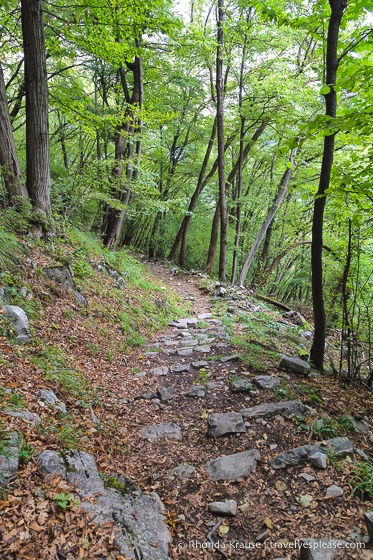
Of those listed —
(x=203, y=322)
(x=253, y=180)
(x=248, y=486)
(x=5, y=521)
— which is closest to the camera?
(x=5, y=521)

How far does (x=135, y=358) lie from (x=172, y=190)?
1615 centimetres

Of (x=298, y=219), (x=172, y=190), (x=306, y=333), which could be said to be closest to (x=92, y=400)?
(x=306, y=333)

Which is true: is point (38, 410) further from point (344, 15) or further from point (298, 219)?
point (298, 219)

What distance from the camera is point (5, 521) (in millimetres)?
1818

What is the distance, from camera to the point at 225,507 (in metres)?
2.61

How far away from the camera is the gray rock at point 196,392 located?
4430mm

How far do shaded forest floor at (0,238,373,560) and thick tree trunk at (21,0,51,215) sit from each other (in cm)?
166

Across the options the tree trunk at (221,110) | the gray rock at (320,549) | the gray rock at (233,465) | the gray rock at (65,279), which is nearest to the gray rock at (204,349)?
the gray rock at (65,279)

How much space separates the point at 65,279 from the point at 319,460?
192 inches

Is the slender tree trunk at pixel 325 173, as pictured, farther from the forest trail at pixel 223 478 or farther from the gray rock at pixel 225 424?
the gray rock at pixel 225 424

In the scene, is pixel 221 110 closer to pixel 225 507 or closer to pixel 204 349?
pixel 204 349

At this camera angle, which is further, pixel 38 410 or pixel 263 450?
pixel 263 450

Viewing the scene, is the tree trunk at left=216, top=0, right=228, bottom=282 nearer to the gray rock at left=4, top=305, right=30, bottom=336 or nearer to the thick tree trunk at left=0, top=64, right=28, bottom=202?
the thick tree trunk at left=0, top=64, right=28, bottom=202

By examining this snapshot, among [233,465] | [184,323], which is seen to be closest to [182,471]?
[233,465]
